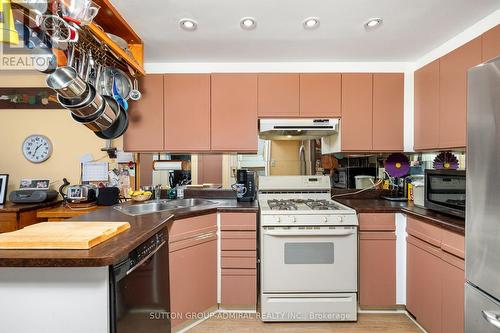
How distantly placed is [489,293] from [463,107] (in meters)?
1.26

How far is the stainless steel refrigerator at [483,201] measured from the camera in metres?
0.99

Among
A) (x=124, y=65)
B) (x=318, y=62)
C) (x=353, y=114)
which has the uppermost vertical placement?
(x=318, y=62)

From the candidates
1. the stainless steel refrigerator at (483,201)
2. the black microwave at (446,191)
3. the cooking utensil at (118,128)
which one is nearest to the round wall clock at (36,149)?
the cooking utensil at (118,128)

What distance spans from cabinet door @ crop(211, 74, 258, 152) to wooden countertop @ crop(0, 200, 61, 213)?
5.44 ft

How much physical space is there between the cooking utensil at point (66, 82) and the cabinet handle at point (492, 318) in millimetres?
2245

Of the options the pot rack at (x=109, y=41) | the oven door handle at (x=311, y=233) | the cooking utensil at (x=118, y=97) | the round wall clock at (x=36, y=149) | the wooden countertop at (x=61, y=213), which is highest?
the pot rack at (x=109, y=41)

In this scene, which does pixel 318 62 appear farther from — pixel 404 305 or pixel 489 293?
pixel 404 305

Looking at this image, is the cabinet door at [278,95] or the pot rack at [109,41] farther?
the cabinet door at [278,95]

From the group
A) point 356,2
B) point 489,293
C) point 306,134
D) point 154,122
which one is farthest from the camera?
point 306,134

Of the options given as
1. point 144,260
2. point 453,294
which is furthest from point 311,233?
point 144,260

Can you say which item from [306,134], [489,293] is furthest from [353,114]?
[489,293]

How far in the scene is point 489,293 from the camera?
1.03 metres

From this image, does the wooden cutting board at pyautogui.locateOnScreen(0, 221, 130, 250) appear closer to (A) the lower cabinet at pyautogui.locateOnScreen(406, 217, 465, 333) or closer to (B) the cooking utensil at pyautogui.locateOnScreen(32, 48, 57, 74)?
(B) the cooking utensil at pyautogui.locateOnScreen(32, 48, 57, 74)

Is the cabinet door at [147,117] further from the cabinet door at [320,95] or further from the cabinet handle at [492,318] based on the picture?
the cabinet handle at [492,318]
